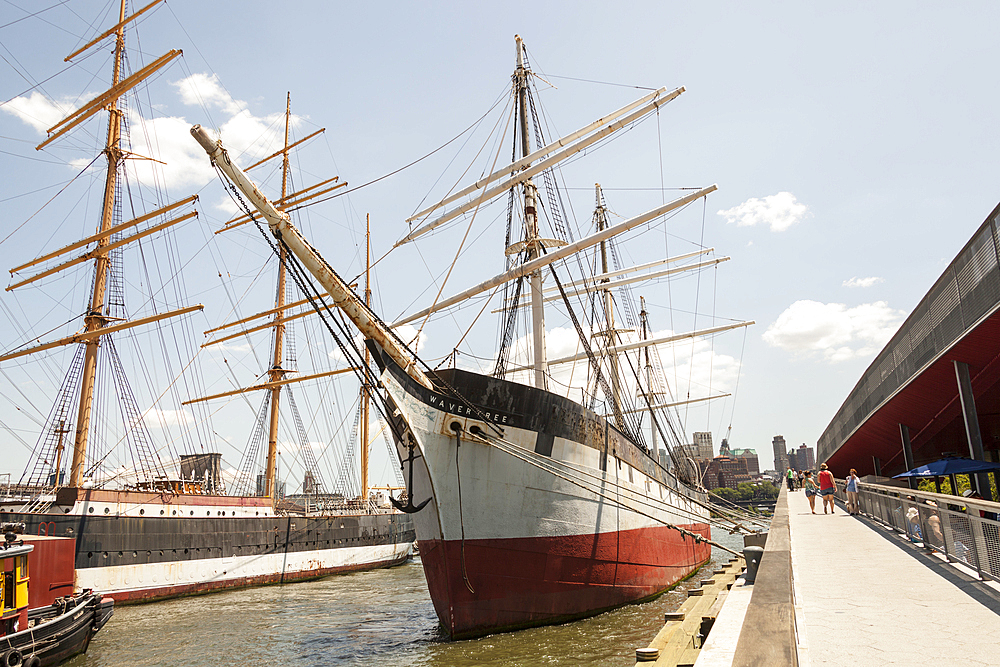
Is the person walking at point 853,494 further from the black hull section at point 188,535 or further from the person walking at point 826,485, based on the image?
the black hull section at point 188,535

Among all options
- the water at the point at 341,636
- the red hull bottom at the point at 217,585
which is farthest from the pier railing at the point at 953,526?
the red hull bottom at the point at 217,585

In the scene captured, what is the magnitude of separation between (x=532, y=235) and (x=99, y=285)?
1948 cm

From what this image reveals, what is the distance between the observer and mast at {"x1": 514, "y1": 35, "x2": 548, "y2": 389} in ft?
52.9

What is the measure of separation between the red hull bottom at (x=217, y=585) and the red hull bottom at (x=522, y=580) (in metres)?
12.2

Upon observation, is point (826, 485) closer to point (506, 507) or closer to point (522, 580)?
point (522, 580)

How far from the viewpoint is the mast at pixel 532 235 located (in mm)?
16109

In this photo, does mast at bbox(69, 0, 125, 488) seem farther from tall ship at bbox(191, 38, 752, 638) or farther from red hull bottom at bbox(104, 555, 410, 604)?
tall ship at bbox(191, 38, 752, 638)

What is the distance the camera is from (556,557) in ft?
39.1

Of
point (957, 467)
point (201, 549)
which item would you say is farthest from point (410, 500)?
point (201, 549)

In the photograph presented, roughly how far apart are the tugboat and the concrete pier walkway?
1175 centimetres

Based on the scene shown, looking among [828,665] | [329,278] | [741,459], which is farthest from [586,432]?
[741,459]

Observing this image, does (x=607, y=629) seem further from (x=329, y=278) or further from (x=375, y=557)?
(x=375, y=557)

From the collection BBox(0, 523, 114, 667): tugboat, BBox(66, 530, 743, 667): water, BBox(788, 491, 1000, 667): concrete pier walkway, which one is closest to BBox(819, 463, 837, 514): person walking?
BBox(66, 530, 743, 667): water

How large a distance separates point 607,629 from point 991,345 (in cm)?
924
